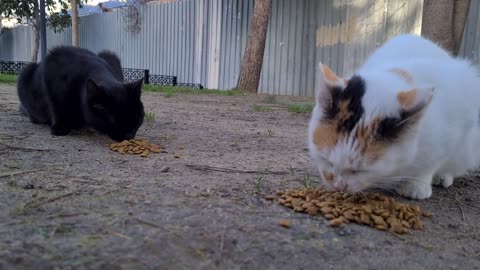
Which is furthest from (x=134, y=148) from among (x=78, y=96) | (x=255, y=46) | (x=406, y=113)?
(x=255, y=46)

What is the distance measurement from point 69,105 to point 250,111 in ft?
9.10

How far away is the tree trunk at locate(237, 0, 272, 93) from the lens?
8.79m

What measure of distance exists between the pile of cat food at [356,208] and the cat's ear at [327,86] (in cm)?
41

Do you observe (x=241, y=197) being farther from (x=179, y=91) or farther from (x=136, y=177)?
(x=179, y=91)

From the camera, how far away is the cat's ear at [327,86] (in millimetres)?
1858

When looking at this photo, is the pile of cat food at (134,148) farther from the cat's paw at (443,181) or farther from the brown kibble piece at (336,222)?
the cat's paw at (443,181)

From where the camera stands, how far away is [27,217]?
1.52 m

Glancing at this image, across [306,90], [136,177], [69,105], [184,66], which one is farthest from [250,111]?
[184,66]

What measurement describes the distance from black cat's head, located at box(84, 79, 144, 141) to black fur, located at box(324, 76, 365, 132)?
1637 millimetres

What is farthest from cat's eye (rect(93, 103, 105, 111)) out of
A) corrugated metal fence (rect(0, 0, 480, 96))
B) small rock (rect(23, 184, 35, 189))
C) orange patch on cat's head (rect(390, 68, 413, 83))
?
corrugated metal fence (rect(0, 0, 480, 96))

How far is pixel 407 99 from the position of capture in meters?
1.72

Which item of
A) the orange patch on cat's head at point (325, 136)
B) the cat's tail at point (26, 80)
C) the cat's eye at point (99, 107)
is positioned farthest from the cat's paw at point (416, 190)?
the cat's tail at point (26, 80)

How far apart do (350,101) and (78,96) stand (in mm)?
2225

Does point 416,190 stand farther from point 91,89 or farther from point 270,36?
point 270,36
